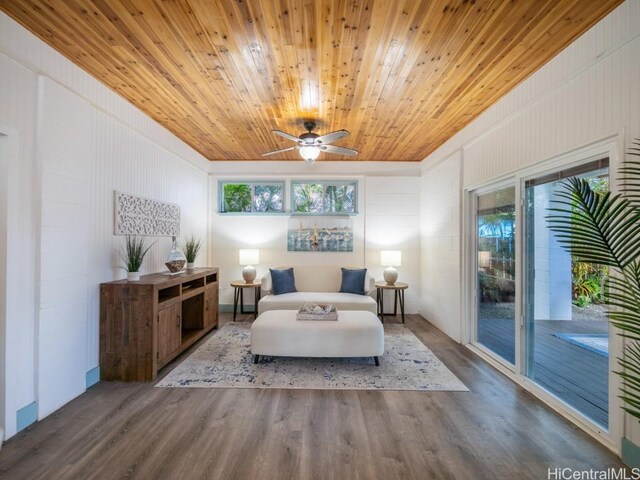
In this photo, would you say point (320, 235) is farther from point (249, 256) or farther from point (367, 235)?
point (249, 256)

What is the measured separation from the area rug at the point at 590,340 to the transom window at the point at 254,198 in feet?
14.6

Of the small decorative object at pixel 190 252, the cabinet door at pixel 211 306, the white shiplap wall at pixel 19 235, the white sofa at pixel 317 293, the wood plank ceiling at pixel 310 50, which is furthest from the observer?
the white sofa at pixel 317 293

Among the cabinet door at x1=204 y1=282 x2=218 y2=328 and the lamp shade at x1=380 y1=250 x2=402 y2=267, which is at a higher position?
the lamp shade at x1=380 y1=250 x2=402 y2=267

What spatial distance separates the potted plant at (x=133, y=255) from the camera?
3066 millimetres

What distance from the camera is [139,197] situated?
350 centimetres

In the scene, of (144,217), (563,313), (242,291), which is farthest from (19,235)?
(563,313)

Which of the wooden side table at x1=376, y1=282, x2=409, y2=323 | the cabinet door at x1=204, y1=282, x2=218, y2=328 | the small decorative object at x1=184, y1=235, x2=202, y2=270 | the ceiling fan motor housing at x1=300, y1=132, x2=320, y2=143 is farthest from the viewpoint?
the wooden side table at x1=376, y1=282, x2=409, y2=323

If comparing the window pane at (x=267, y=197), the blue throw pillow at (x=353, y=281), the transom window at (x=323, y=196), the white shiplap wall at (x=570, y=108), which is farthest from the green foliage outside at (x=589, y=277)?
the window pane at (x=267, y=197)

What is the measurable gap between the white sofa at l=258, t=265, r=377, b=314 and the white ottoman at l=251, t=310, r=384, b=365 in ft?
4.12

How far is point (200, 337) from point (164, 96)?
2970mm

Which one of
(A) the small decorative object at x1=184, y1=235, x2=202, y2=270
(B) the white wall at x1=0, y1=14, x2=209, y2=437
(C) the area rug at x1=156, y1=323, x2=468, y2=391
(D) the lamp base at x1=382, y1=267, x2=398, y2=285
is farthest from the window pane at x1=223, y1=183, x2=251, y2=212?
(D) the lamp base at x1=382, y1=267, x2=398, y2=285

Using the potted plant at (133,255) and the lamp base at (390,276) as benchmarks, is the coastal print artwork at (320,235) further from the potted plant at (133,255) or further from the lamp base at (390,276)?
the potted plant at (133,255)

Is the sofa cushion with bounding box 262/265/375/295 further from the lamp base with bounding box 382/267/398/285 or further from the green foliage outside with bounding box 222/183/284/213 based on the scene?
the green foliage outside with bounding box 222/183/284/213

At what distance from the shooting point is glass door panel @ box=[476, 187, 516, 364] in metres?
3.15
